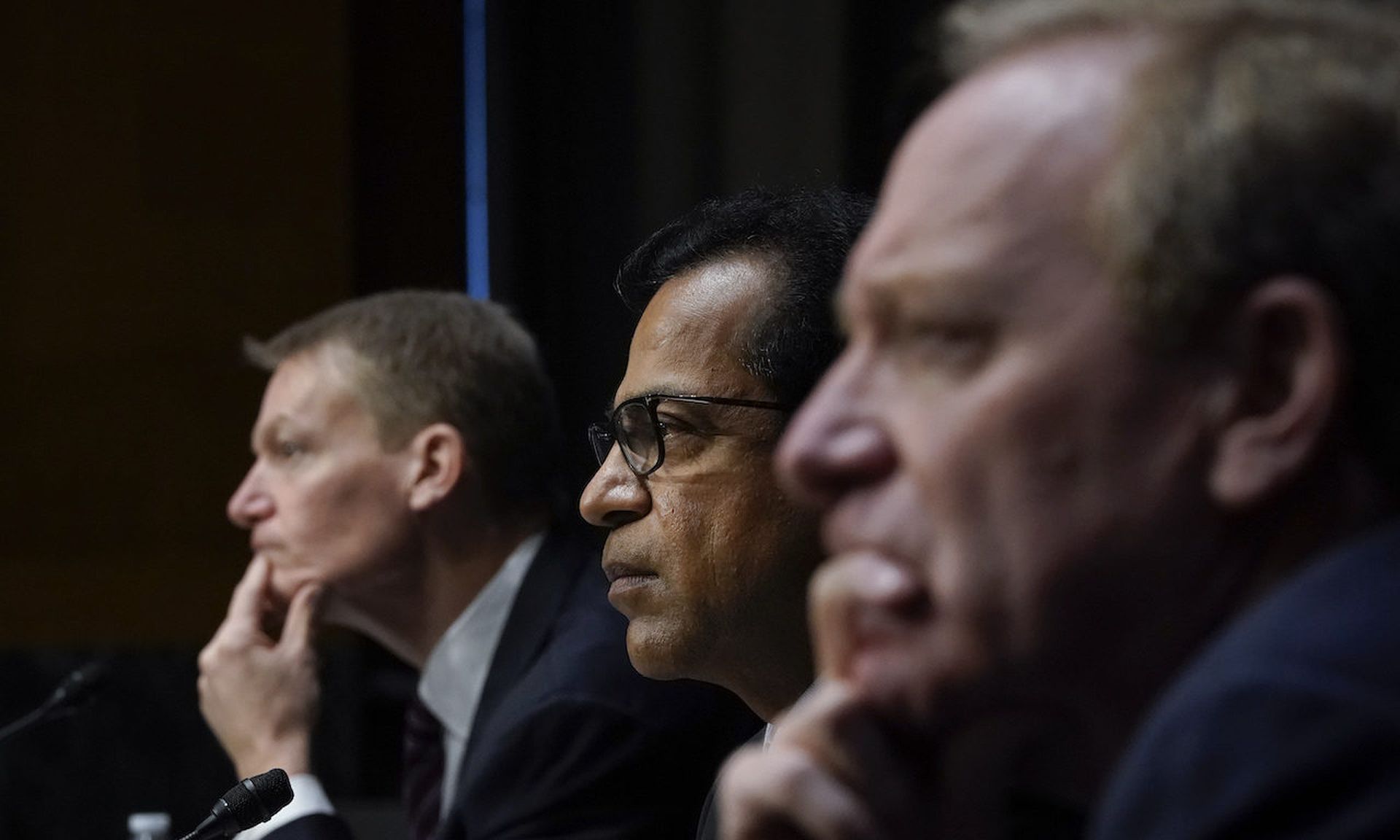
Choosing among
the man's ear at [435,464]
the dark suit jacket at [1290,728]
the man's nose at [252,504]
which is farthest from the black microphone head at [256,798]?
the man's nose at [252,504]

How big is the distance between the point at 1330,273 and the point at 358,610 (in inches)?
87.2

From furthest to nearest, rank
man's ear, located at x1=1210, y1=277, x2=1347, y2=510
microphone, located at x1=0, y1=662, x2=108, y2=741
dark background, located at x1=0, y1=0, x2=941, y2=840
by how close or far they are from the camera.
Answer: dark background, located at x1=0, y1=0, x2=941, y2=840 < microphone, located at x1=0, y1=662, x2=108, y2=741 < man's ear, located at x1=1210, y1=277, x2=1347, y2=510

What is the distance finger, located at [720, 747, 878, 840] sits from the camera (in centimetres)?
83

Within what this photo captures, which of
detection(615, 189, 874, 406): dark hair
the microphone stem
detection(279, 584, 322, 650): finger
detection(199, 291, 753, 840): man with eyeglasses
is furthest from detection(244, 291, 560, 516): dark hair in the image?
detection(615, 189, 874, 406): dark hair

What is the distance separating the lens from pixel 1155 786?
2.25 ft

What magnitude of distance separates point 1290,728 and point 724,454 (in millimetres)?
1173

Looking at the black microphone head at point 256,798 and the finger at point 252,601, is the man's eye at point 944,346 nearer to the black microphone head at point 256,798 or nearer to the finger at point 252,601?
the black microphone head at point 256,798

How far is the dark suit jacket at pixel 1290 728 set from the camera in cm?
63

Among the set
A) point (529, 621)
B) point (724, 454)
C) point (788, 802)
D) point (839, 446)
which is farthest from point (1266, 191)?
point (529, 621)

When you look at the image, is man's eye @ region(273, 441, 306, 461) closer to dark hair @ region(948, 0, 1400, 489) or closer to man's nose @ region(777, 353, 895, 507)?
man's nose @ region(777, 353, 895, 507)

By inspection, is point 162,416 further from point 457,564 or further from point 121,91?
point 457,564

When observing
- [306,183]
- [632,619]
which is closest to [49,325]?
[306,183]

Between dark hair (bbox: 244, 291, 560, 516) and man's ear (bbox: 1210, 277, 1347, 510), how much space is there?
2.06 metres

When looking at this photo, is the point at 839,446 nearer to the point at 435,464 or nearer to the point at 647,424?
the point at 647,424
